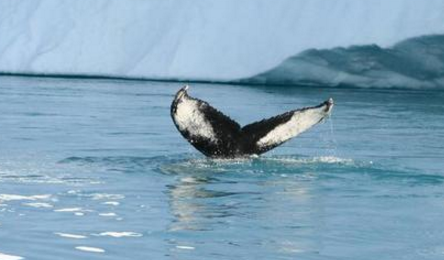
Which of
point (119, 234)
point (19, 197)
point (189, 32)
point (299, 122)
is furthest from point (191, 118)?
point (189, 32)

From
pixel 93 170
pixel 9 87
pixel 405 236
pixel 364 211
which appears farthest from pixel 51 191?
pixel 9 87

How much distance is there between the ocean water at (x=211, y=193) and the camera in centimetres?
802

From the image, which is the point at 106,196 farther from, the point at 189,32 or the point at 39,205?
the point at 189,32

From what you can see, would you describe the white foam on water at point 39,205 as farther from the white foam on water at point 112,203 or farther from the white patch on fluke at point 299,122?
the white patch on fluke at point 299,122

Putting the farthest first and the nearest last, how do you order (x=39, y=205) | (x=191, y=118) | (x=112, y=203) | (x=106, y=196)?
(x=191, y=118)
(x=106, y=196)
(x=112, y=203)
(x=39, y=205)

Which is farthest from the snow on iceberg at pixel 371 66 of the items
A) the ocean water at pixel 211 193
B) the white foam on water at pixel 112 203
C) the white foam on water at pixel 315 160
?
the white foam on water at pixel 112 203

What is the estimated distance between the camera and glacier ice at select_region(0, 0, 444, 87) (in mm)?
31094

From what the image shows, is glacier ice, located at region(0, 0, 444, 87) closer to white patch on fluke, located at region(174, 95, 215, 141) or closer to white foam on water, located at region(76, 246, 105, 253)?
white patch on fluke, located at region(174, 95, 215, 141)

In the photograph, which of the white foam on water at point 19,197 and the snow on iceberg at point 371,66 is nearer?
the white foam on water at point 19,197

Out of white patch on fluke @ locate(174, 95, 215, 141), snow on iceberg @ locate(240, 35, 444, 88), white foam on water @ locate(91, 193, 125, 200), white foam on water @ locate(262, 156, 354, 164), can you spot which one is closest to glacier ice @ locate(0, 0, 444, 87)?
snow on iceberg @ locate(240, 35, 444, 88)

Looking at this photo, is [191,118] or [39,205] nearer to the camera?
[39,205]

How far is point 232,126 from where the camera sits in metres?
11.8

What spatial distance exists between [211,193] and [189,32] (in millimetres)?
23325

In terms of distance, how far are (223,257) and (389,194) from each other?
11.0 feet
